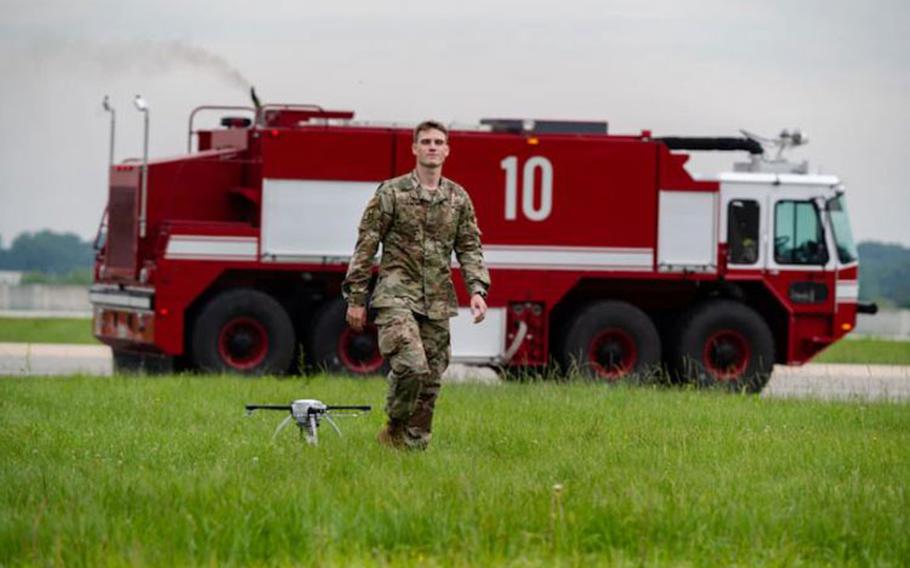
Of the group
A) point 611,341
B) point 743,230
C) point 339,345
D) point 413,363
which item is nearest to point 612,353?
point 611,341

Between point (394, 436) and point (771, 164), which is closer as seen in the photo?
point (394, 436)

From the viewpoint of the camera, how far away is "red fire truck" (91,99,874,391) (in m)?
23.7

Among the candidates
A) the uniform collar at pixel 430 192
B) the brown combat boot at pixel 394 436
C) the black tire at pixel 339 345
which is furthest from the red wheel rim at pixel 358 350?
the uniform collar at pixel 430 192

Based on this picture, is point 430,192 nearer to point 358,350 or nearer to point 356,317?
point 356,317

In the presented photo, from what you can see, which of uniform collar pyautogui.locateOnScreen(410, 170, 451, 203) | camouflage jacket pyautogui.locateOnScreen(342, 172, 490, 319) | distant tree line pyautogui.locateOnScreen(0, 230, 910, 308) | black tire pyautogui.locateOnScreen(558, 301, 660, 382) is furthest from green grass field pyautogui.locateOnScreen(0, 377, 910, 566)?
distant tree line pyautogui.locateOnScreen(0, 230, 910, 308)

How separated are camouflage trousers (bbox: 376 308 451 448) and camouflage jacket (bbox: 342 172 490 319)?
88 mm

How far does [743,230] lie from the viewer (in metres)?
24.8

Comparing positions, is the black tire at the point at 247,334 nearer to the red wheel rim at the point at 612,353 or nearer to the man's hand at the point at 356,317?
the red wheel rim at the point at 612,353

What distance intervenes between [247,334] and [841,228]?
693 centimetres

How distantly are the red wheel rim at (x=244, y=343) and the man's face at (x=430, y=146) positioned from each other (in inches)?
439


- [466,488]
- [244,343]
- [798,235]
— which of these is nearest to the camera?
[466,488]

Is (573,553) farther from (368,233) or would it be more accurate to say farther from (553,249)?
(553,249)

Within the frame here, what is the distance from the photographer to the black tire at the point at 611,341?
24.1 metres

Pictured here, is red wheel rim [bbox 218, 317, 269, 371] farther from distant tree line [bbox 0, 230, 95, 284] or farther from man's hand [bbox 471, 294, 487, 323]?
distant tree line [bbox 0, 230, 95, 284]
